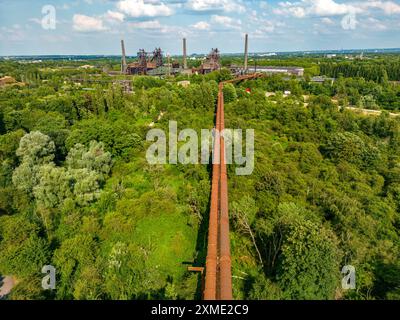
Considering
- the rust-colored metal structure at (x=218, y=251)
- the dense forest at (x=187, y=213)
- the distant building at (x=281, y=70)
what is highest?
the distant building at (x=281, y=70)

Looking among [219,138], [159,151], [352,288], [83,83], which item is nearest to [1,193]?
[159,151]

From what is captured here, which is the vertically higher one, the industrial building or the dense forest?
the industrial building

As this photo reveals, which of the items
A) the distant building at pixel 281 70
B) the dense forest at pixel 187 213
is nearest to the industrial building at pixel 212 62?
the distant building at pixel 281 70

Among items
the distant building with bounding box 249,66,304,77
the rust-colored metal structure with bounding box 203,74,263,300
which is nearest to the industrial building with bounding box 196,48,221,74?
the distant building with bounding box 249,66,304,77

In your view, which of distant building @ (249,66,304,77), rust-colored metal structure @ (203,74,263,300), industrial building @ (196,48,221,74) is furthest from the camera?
distant building @ (249,66,304,77)

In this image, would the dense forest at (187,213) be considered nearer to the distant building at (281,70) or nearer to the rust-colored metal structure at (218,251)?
the rust-colored metal structure at (218,251)

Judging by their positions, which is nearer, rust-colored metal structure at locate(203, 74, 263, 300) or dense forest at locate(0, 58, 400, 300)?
rust-colored metal structure at locate(203, 74, 263, 300)

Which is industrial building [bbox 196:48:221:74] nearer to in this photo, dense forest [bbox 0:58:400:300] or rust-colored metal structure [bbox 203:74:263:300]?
dense forest [bbox 0:58:400:300]

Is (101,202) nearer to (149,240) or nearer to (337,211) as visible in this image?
(149,240)

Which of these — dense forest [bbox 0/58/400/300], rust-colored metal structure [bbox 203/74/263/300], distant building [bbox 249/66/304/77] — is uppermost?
distant building [bbox 249/66/304/77]
